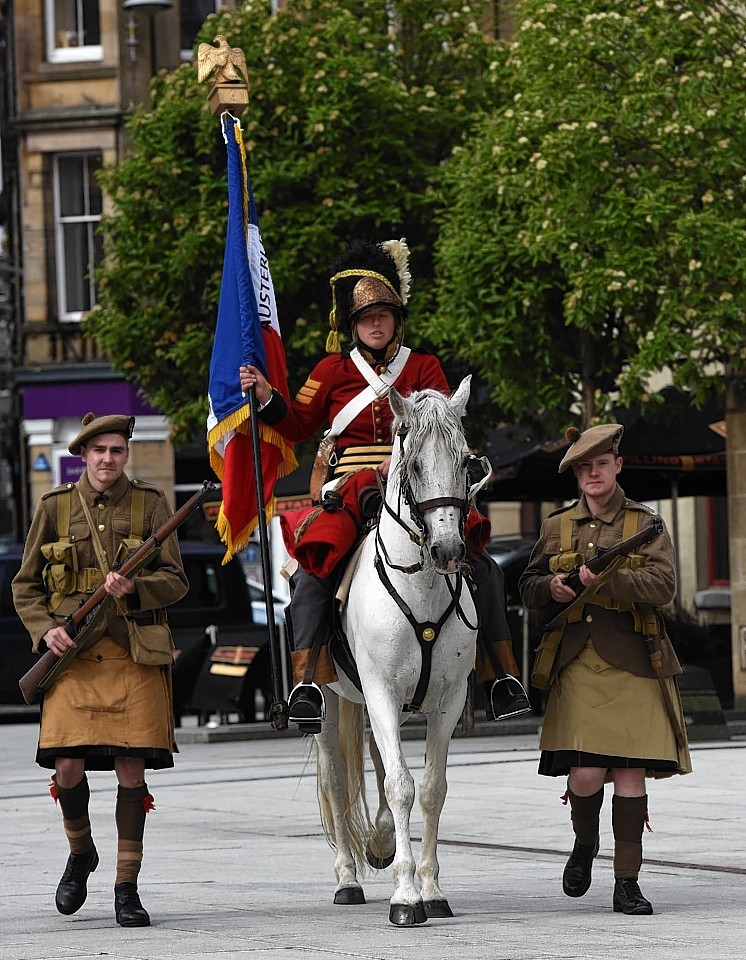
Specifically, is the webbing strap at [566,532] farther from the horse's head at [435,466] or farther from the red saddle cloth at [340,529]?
the horse's head at [435,466]

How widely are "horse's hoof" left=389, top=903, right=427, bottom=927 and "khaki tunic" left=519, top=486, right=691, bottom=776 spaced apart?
0.97 m

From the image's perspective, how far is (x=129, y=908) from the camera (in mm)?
8664

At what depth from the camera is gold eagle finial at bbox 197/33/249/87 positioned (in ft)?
34.6

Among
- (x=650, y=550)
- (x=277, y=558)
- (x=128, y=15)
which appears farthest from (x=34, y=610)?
(x=128, y=15)

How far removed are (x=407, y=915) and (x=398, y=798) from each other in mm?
500

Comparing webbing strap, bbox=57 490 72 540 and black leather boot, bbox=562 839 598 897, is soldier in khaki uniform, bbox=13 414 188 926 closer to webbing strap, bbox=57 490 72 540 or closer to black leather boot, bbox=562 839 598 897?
webbing strap, bbox=57 490 72 540

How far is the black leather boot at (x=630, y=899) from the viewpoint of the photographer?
341 inches

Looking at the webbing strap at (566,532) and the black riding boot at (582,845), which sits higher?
the webbing strap at (566,532)

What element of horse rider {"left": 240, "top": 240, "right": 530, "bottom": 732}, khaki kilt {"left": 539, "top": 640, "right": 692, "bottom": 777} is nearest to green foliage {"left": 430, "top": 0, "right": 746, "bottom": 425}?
horse rider {"left": 240, "top": 240, "right": 530, "bottom": 732}

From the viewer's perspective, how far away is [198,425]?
27.0 metres

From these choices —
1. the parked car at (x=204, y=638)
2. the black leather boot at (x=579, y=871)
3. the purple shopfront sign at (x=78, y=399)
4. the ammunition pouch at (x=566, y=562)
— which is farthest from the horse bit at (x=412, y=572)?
the purple shopfront sign at (x=78, y=399)

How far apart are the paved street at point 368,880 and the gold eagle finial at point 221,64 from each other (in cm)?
386

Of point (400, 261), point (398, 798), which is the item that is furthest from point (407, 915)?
point (400, 261)

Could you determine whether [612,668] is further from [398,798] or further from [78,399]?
[78,399]
